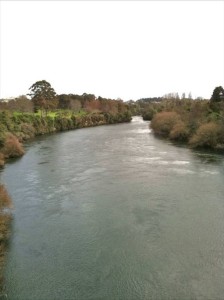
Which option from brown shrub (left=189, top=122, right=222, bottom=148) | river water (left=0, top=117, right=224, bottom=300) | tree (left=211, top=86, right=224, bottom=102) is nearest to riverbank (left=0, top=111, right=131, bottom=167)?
river water (left=0, top=117, right=224, bottom=300)

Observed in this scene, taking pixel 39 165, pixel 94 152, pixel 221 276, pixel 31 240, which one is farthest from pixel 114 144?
pixel 221 276

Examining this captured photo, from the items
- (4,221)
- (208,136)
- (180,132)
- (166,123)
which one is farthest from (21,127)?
(4,221)

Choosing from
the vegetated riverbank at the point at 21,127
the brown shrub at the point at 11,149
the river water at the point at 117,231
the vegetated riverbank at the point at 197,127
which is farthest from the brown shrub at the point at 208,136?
the vegetated riverbank at the point at 21,127

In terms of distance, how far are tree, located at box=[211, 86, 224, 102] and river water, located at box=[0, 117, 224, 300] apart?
2615 cm

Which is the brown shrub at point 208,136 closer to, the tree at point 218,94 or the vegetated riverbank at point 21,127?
the tree at point 218,94

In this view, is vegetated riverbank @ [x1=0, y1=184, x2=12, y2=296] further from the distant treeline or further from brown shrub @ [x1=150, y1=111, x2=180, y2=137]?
brown shrub @ [x1=150, y1=111, x2=180, y2=137]

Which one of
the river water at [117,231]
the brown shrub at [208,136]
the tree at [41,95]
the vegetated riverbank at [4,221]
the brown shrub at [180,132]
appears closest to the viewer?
the river water at [117,231]

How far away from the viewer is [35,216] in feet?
58.1

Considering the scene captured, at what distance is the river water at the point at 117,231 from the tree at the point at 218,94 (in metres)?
26.2

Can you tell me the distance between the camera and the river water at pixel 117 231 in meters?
11.9

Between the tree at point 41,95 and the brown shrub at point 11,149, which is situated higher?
the tree at point 41,95

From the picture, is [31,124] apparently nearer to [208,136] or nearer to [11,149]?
[11,149]

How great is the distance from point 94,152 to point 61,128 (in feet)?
91.5

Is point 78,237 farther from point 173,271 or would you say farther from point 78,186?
point 78,186
